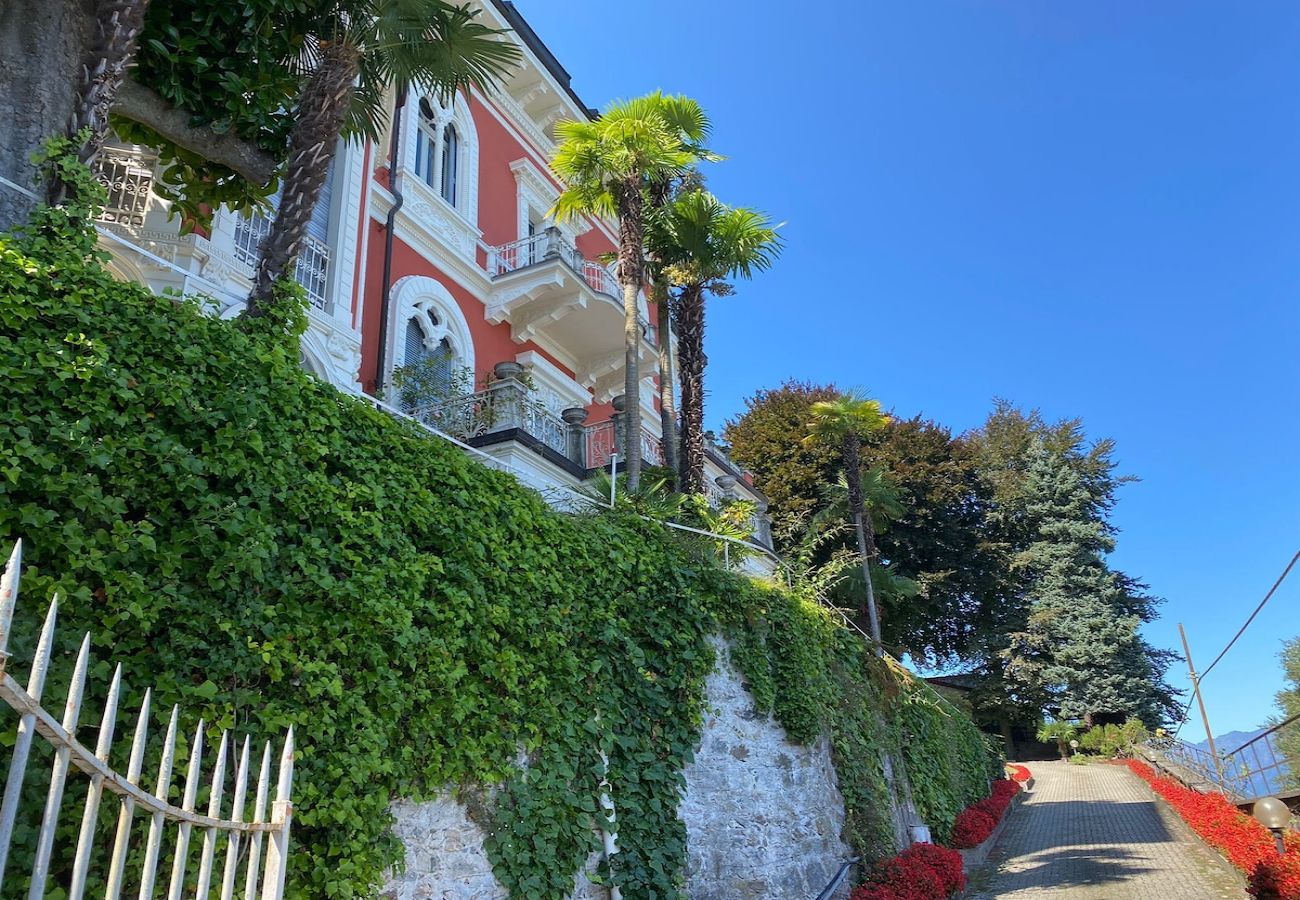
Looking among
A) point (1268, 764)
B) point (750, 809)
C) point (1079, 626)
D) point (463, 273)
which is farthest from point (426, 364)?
point (1079, 626)

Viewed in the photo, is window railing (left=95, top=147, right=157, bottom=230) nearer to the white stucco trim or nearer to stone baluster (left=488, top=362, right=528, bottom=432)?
the white stucco trim

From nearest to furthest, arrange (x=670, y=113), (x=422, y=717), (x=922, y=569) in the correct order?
1. (x=422, y=717)
2. (x=670, y=113)
3. (x=922, y=569)

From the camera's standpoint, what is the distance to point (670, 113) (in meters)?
14.6

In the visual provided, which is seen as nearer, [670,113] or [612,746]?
[612,746]

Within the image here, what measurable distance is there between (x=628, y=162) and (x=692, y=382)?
3.86 metres

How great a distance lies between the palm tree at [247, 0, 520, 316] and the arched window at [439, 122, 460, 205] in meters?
6.34

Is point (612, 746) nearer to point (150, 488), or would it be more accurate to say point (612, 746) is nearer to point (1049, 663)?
point (150, 488)

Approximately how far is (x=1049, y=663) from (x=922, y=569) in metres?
6.64

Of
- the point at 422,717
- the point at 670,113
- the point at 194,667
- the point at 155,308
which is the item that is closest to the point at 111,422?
the point at 155,308

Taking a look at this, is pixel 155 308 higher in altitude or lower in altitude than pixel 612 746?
higher

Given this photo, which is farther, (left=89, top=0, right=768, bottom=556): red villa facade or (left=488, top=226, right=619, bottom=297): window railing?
(left=488, top=226, right=619, bottom=297): window railing

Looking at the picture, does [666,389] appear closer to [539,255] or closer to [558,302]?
[558,302]

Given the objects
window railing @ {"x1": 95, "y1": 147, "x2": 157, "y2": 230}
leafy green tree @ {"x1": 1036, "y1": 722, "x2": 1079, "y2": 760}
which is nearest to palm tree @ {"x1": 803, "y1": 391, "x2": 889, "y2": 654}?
window railing @ {"x1": 95, "y1": 147, "x2": 157, "y2": 230}

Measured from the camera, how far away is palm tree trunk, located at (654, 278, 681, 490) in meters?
14.7
